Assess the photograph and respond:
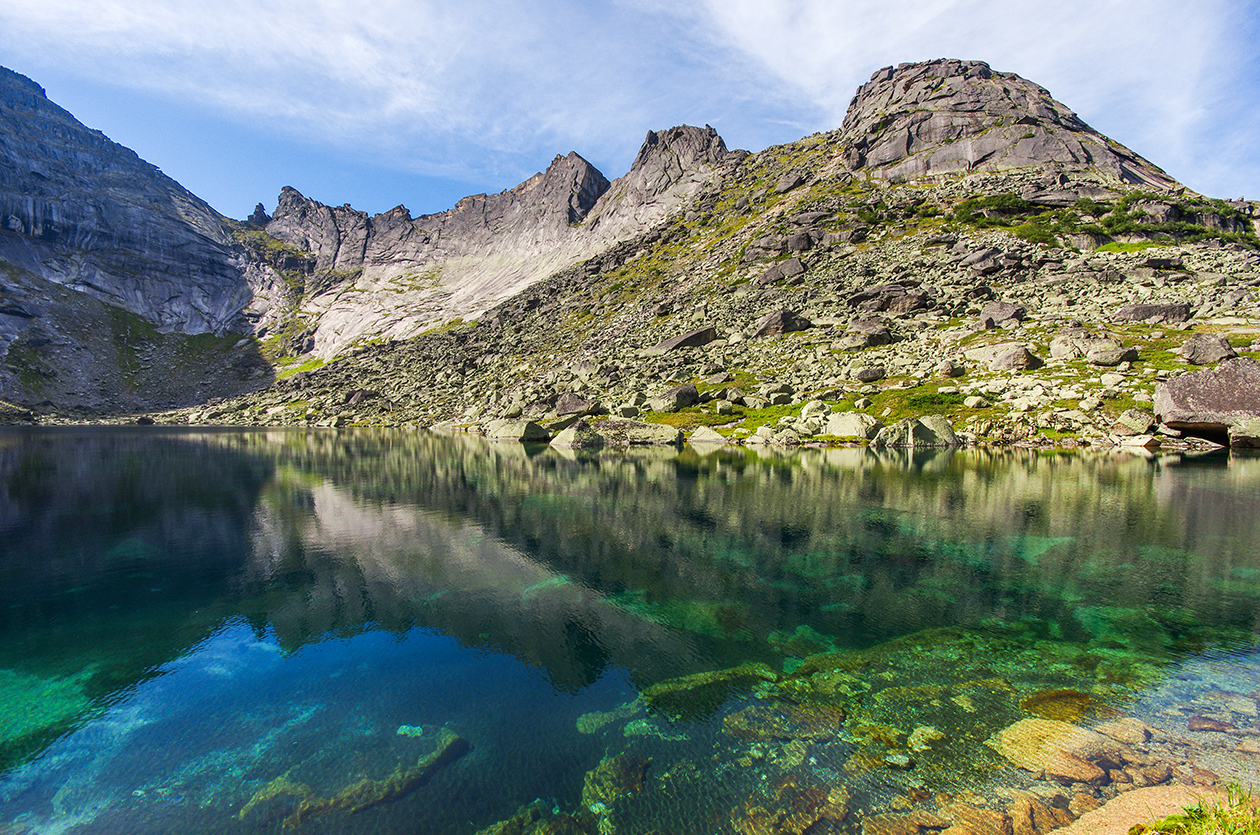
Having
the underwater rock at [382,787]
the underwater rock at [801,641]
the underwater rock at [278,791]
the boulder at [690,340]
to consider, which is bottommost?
the underwater rock at [278,791]

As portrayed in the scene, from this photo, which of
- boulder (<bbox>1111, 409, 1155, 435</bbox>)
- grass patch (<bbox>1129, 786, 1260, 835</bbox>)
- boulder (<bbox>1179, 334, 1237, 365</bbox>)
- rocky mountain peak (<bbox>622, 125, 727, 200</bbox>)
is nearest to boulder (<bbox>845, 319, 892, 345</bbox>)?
boulder (<bbox>1179, 334, 1237, 365</bbox>)

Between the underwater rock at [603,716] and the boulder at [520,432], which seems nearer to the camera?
the underwater rock at [603,716]

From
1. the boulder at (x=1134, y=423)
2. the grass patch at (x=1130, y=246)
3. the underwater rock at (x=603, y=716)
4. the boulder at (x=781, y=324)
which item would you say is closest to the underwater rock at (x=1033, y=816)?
the underwater rock at (x=603, y=716)

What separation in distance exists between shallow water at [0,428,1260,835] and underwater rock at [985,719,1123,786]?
315 mm

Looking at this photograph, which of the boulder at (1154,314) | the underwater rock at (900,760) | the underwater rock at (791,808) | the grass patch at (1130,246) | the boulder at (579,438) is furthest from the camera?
the grass patch at (1130,246)

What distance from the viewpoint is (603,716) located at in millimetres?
9078

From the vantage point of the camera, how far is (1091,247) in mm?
85688

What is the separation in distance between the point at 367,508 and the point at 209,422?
143 m

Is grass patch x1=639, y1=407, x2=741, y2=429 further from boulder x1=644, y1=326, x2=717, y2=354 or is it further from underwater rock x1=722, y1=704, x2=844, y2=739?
underwater rock x1=722, y1=704, x2=844, y2=739

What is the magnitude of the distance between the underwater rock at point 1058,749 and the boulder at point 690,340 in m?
85.8

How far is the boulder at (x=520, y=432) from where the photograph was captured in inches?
2822

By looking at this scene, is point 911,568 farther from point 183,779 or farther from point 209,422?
point 209,422

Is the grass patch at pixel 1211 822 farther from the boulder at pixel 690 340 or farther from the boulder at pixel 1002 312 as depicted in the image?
the boulder at pixel 690 340

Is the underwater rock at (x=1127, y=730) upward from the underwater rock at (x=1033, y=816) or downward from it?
upward
